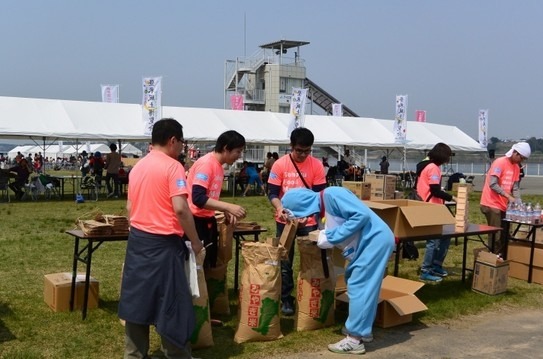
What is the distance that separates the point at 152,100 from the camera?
1652cm

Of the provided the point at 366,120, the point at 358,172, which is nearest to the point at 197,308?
the point at 358,172

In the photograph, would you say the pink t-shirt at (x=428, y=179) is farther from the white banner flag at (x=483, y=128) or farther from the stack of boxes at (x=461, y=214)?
the white banner flag at (x=483, y=128)

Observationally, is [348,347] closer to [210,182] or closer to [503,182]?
[210,182]

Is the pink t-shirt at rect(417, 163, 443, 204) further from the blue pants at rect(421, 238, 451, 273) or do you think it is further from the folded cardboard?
the folded cardboard

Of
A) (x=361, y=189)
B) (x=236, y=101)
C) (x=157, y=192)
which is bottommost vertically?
(x=361, y=189)

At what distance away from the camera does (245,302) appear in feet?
13.6

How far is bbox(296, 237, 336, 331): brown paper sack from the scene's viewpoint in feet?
14.3

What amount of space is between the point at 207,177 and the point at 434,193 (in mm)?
3252

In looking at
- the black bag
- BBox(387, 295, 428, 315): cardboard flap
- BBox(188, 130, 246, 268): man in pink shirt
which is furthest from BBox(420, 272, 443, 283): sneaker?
BBox(188, 130, 246, 268): man in pink shirt

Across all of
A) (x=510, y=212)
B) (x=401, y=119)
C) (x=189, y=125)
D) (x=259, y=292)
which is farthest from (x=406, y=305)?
(x=401, y=119)

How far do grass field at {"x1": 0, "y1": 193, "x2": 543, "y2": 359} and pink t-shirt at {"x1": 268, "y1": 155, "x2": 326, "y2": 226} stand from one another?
112 cm

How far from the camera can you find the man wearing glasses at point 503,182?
6.39 metres

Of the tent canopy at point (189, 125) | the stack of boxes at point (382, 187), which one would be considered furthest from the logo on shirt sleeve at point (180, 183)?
the tent canopy at point (189, 125)

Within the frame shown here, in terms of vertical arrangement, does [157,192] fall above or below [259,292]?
above
